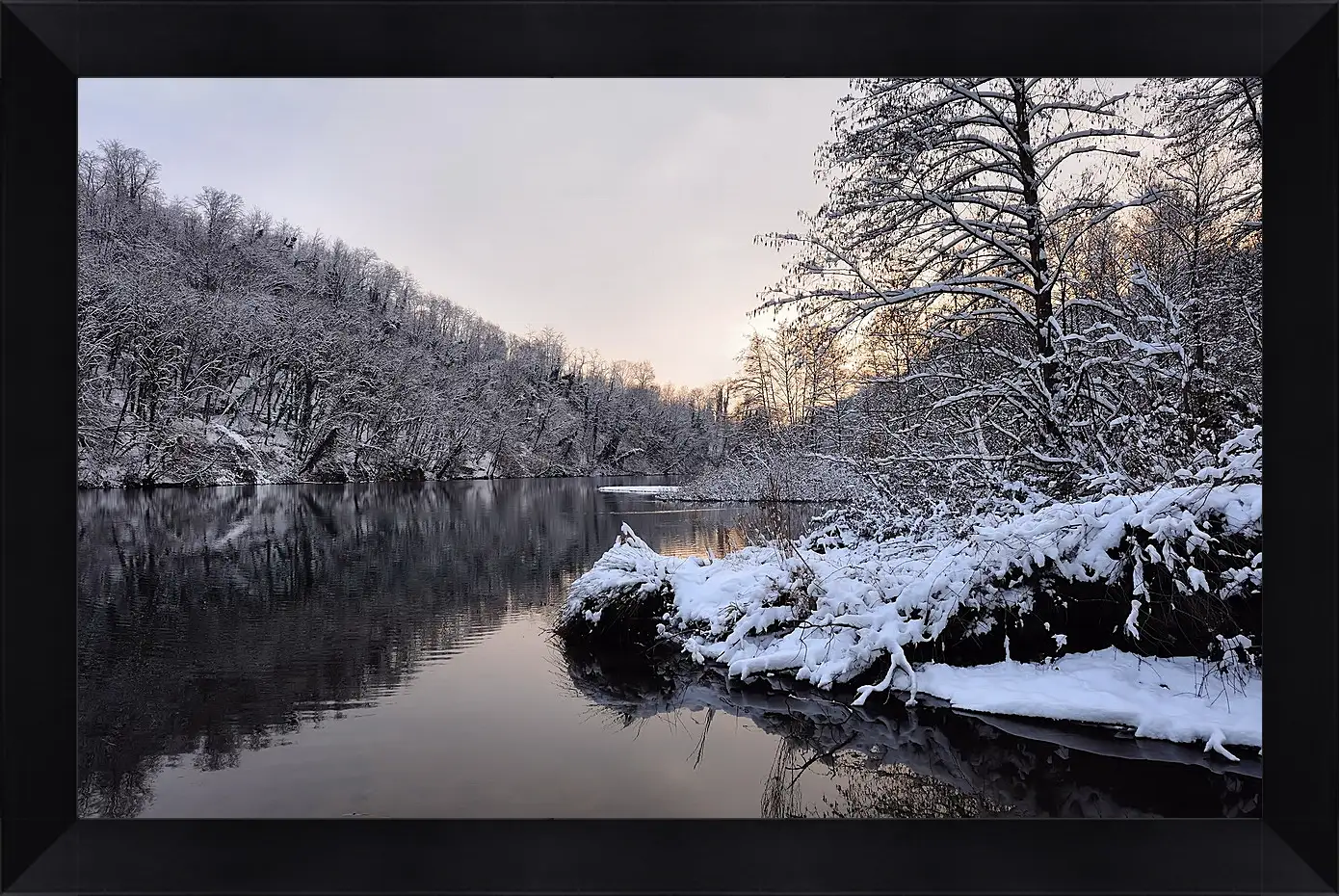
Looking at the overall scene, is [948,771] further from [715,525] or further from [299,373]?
[299,373]

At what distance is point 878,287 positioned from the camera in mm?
5816

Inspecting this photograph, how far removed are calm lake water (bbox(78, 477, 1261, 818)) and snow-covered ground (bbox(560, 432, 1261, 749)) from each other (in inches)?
9.7

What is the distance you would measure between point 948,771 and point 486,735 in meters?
2.91

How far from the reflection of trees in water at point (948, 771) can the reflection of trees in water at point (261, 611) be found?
8.93 ft

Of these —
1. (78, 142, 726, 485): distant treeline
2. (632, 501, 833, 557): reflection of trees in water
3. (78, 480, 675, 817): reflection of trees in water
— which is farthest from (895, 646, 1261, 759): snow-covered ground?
(78, 142, 726, 485): distant treeline


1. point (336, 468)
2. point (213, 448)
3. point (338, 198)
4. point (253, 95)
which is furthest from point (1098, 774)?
point (338, 198)

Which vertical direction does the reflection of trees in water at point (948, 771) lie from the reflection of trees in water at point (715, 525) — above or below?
below

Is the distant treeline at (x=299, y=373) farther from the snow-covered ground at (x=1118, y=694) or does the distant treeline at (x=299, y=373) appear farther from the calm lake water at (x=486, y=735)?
the snow-covered ground at (x=1118, y=694)

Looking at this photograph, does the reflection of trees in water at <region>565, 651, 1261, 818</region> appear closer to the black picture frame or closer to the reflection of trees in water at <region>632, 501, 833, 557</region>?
the black picture frame

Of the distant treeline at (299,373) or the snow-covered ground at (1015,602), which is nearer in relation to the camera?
the snow-covered ground at (1015,602)

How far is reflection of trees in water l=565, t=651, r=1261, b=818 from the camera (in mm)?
3627
